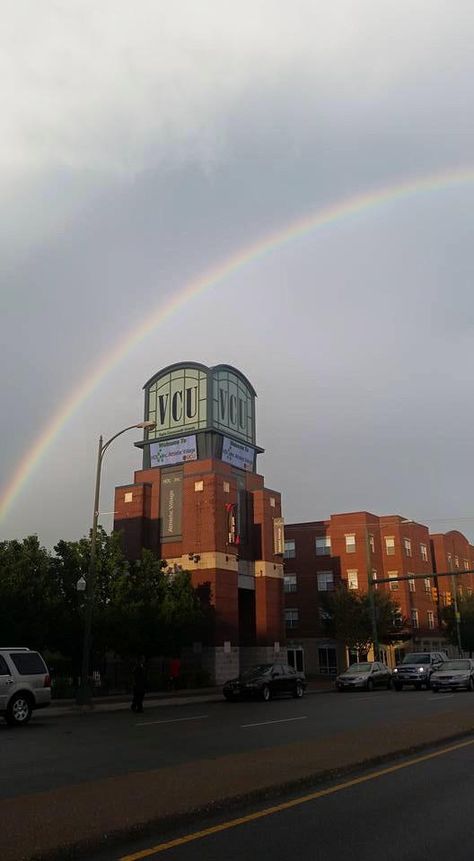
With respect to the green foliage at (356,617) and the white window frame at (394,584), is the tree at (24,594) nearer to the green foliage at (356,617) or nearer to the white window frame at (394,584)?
the green foliage at (356,617)

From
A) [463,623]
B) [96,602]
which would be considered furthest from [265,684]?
[463,623]

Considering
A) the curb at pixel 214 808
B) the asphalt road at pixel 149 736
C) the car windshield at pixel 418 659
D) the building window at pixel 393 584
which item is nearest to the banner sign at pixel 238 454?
the car windshield at pixel 418 659

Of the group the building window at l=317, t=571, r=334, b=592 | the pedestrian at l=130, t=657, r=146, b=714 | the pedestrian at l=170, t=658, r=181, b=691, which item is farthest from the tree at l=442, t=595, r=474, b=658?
the pedestrian at l=130, t=657, r=146, b=714

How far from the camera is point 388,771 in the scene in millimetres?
10195

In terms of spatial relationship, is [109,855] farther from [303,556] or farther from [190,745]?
[303,556]

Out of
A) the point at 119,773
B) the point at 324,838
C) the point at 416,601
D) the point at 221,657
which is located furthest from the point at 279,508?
the point at 324,838

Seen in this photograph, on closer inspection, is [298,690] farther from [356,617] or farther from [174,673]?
[356,617]

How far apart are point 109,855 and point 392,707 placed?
1838cm

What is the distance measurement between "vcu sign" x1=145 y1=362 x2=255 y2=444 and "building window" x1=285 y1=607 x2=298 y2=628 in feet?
63.7

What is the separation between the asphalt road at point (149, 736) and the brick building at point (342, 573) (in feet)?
130

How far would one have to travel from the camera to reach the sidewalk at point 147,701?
2558 cm

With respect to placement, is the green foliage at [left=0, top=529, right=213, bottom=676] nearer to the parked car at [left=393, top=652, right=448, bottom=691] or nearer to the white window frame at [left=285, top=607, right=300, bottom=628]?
the parked car at [left=393, top=652, right=448, bottom=691]

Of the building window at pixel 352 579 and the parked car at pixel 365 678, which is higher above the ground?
the building window at pixel 352 579

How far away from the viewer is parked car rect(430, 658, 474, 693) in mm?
32312
